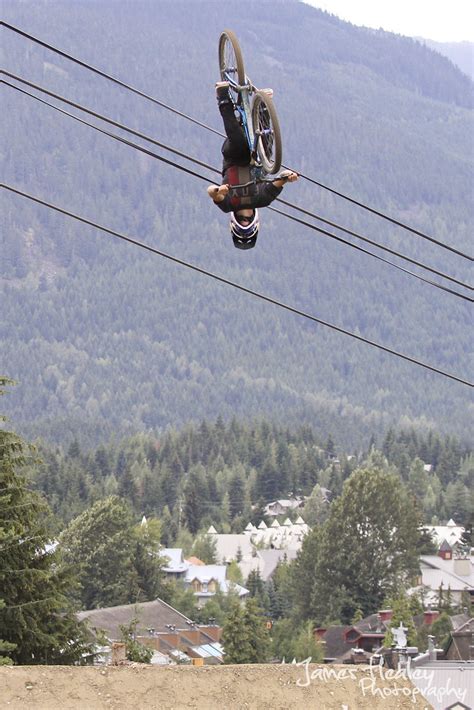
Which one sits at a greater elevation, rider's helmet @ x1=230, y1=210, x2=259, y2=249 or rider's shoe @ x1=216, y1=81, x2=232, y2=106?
rider's shoe @ x1=216, y1=81, x2=232, y2=106

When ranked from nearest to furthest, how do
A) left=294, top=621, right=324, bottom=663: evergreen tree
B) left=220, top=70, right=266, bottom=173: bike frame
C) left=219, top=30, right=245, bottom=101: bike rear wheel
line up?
left=219, top=30, right=245, bottom=101: bike rear wheel, left=220, top=70, right=266, bottom=173: bike frame, left=294, top=621, right=324, bottom=663: evergreen tree

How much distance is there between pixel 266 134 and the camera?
23.7m

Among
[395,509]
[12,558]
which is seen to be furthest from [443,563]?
[12,558]

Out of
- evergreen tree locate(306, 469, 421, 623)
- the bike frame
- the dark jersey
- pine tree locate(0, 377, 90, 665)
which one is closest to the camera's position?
the bike frame

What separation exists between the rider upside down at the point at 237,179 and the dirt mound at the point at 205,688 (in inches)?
402

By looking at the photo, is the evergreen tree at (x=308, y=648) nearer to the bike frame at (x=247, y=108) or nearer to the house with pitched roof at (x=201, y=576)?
the house with pitched roof at (x=201, y=576)

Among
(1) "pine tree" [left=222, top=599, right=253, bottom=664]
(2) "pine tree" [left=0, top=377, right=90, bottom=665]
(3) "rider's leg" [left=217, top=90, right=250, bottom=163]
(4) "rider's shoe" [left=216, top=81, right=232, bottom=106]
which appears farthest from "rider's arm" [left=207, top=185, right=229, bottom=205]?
(1) "pine tree" [left=222, top=599, right=253, bottom=664]

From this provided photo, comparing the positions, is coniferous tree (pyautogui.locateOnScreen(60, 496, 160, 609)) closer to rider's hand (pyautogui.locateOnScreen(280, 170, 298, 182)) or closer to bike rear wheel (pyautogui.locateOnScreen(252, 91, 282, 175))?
rider's hand (pyautogui.locateOnScreen(280, 170, 298, 182))

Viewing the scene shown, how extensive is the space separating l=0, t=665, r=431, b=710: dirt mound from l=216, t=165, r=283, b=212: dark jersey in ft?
34.4

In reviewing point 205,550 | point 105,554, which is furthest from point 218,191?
point 205,550

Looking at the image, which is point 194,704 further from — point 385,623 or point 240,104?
point 385,623

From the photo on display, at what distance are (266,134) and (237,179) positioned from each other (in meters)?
1.05

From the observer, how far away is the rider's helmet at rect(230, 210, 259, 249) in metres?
25.1

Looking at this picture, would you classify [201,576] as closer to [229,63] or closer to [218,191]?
[218,191]
